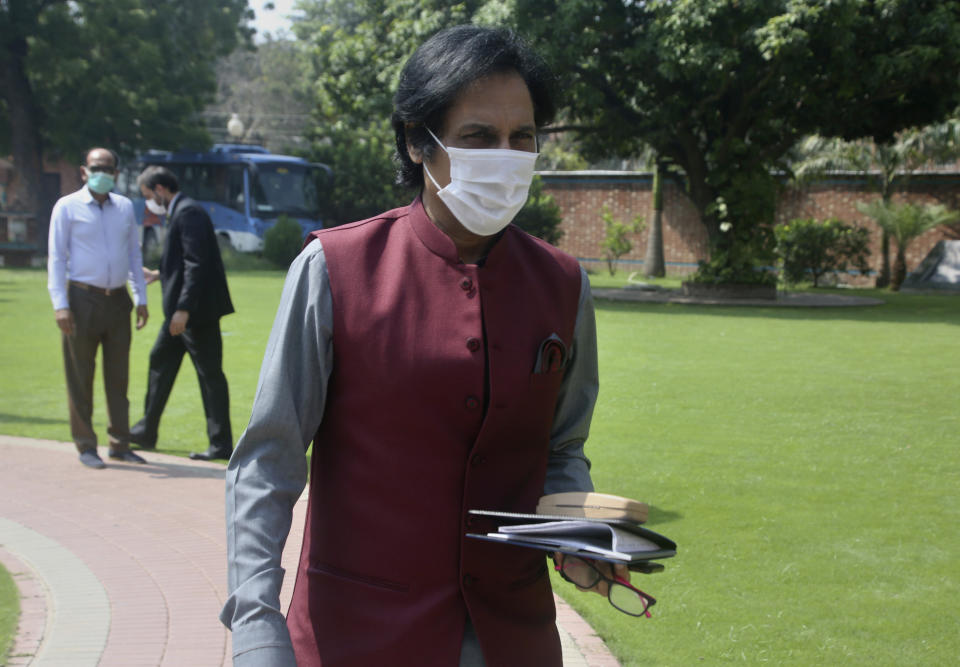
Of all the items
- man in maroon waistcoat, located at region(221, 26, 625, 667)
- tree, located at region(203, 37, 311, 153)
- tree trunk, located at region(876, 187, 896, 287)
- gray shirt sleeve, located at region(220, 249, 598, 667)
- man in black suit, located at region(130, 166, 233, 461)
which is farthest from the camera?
tree, located at region(203, 37, 311, 153)

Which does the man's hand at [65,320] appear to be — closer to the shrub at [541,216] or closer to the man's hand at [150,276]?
the man's hand at [150,276]

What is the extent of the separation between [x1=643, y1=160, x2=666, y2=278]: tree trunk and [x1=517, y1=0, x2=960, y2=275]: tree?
7.09m

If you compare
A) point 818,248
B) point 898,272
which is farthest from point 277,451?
point 898,272

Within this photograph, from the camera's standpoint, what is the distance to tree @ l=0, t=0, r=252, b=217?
115 ft

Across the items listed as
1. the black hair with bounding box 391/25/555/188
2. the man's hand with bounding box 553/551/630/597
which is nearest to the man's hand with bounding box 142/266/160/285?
the black hair with bounding box 391/25/555/188

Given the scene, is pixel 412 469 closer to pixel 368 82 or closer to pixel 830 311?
pixel 830 311

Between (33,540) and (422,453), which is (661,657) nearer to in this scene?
(422,453)

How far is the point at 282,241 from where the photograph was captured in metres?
31.0

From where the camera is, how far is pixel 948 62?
1969 cm

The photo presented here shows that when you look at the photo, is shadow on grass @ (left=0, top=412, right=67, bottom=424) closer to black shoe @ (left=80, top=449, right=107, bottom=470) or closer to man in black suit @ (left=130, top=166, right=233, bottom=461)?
man in black suit @ (left=130, top=166, right=233, bottom=461)

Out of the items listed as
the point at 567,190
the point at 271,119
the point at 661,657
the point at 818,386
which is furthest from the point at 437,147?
the point at 271,119

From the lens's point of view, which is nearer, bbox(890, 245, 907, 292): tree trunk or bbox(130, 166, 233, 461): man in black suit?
bbox(130, 166, 233, 461): man in black suit

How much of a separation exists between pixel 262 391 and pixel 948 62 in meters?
20.6

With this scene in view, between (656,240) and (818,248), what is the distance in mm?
6473
